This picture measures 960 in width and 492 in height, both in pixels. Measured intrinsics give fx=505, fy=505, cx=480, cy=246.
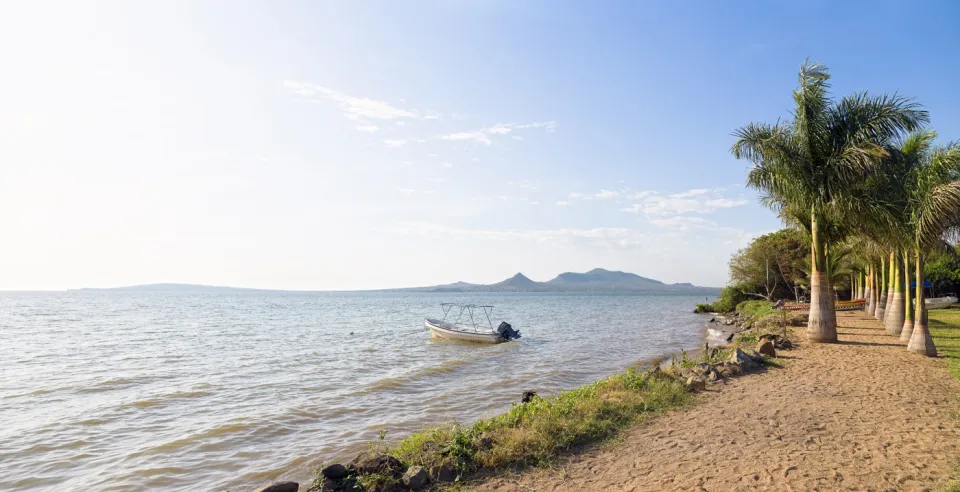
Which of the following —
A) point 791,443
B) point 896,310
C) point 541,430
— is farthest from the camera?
point 896,310

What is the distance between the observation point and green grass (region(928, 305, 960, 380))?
14.6 metres

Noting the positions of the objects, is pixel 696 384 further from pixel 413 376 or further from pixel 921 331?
pixel 413 376

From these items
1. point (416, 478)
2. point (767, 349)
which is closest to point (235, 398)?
point (416, 478)

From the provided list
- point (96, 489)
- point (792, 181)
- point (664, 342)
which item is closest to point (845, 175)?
point (792, 181)

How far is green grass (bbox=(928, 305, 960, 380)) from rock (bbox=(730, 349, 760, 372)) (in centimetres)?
456

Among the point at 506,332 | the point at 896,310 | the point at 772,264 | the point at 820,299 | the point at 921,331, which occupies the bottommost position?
the point at 506,332

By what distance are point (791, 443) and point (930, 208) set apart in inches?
426

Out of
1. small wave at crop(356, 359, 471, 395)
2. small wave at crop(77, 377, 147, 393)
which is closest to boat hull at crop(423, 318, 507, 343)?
small wave at crop(356, 359, 471, 395)

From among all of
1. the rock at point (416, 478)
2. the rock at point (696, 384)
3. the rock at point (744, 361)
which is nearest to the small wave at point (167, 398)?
the rock at point (416, 478)

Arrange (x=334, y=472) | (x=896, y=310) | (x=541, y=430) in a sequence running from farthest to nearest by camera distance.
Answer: (x=896, y=310) < (x=541, y=430) < (x=334, y=472)

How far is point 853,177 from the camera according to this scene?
56.5 feet

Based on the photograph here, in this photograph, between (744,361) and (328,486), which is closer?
(328,486)

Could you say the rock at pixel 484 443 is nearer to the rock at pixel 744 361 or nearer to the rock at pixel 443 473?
the rock at pixel 443 473

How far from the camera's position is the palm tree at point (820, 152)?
1744cm
